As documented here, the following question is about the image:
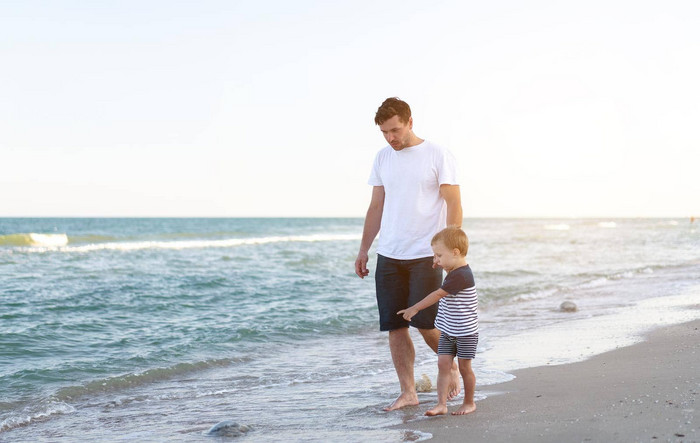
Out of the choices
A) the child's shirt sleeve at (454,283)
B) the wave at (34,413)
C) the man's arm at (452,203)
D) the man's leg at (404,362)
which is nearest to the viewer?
the child's shirt sleeve at (454,283)

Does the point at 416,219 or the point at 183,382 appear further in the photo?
the point at 183,382

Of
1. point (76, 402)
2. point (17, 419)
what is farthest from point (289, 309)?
point (17, 419)

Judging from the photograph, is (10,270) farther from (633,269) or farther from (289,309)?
(633,269)

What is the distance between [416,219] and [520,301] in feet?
27.4

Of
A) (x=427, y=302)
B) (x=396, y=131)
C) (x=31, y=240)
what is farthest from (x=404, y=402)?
(x=31, y=240)

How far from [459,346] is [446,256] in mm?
547

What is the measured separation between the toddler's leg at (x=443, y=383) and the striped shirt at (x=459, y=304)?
0.63 ft

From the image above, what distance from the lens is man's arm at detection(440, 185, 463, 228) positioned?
14.5 feet

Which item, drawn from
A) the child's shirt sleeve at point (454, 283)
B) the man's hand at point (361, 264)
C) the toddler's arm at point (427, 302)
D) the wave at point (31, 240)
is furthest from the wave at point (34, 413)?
the wave at point (31, 240)

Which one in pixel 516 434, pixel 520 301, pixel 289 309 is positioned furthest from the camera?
pixel 520 301

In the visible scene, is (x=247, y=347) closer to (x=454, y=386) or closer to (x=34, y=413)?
(x=34, y=413)

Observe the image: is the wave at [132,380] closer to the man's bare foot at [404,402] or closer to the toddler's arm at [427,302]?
the man's bare foot at [404,402]

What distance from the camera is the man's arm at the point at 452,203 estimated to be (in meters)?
4.41

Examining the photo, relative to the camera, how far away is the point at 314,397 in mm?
5371
